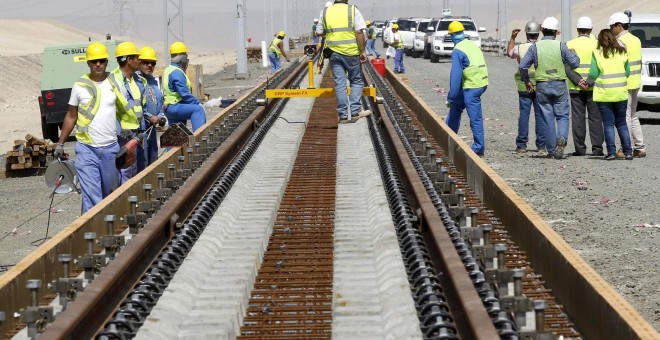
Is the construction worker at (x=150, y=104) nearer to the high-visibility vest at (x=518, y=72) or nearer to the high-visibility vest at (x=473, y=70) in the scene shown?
the high-visibility vest at (x=473, y=70)

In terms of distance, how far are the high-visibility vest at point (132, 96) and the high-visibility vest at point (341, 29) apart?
6.06 meters

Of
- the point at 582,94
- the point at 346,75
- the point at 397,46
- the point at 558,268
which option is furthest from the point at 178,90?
the point at 397,46

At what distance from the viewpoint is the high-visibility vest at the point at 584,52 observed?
17031mm

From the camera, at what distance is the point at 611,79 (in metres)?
16.5

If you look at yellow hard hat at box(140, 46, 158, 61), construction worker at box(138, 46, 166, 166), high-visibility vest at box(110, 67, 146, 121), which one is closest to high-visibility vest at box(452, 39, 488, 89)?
construction worker at box(138, 46, 166, 166)

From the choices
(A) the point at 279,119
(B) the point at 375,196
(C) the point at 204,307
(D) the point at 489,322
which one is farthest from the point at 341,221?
(A) the point at 279,119

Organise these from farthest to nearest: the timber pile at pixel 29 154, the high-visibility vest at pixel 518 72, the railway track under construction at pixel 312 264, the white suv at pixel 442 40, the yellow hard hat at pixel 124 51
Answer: the white suv at pixel 442 40 < the timber pile at pixel 29 154 < the high-visibility vest at pixel 518 72 < the yellow hard hat at pixel 124 51 < the railway track under construction at pixel 312 264

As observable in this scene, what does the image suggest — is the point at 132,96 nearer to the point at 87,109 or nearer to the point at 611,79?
the point at 87,109

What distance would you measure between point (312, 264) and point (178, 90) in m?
7.11

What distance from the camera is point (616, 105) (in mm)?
16750

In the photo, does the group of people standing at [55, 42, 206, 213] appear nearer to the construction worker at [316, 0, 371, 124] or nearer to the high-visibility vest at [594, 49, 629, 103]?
the construction worker at [316, 0, 371, 124]

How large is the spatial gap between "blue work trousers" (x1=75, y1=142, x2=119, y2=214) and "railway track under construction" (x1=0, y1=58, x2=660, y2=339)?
27 centimetres

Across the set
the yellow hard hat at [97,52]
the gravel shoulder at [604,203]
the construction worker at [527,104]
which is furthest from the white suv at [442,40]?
the yellow hard hat at [97,52]

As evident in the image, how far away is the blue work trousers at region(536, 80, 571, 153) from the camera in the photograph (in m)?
16.7
